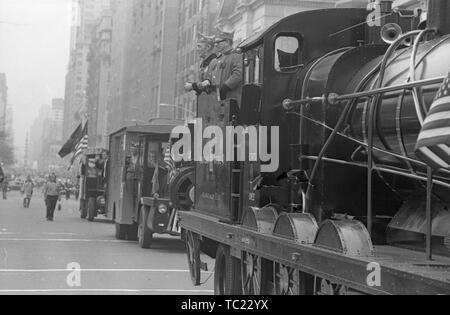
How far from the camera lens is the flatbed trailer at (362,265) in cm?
343

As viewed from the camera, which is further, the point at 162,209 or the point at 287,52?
the point at 162,209

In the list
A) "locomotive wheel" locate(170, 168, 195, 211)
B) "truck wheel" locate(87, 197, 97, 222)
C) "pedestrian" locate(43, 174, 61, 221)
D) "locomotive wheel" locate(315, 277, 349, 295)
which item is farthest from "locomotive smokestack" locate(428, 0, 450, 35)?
"truck wheel" locate(87, 197, 97, 222)

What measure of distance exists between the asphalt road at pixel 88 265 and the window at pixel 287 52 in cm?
341

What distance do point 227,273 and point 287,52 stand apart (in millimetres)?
2407

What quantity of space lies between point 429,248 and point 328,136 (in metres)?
1.80

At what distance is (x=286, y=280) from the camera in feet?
18.2

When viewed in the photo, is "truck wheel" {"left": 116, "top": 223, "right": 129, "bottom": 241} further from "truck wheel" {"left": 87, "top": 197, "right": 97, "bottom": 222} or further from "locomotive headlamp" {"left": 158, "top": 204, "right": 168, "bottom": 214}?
"truck wheel" {"left": 87, "top": 197, "right": 97, "bottom": 222}

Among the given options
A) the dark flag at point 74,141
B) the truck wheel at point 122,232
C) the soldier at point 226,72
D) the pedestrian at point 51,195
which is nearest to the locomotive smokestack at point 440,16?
the soldier at point 226,72

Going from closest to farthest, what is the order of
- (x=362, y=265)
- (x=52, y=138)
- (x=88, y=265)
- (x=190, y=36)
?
(x=362, y=265) < (x=88, y=265) < (x=190, y=36) < (x=52, y=138)

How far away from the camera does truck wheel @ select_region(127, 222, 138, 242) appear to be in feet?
58.7

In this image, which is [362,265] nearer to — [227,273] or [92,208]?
[227,273]

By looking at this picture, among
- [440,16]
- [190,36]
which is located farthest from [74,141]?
[440,16]

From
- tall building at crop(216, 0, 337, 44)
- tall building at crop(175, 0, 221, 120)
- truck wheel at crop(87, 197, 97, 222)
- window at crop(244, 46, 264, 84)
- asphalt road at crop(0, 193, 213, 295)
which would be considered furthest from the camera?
tall building at crop(175, 0, 221, 120)

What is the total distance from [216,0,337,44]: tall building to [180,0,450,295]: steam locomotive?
9296mm
